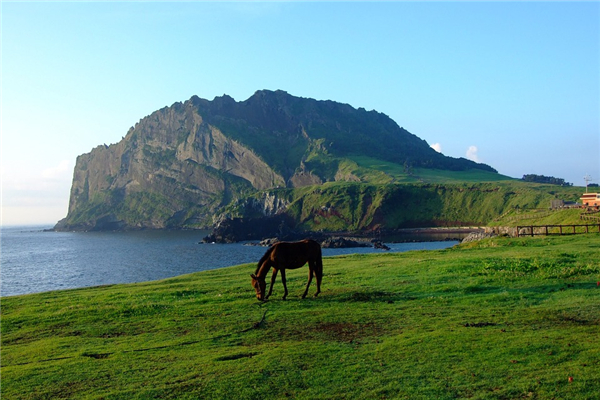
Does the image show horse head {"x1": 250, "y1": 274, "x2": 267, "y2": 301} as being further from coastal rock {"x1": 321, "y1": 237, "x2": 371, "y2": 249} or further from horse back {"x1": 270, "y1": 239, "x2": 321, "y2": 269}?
coastal rock {"x1": 321, "y1": 237, "x2": 371, "y2": 249}

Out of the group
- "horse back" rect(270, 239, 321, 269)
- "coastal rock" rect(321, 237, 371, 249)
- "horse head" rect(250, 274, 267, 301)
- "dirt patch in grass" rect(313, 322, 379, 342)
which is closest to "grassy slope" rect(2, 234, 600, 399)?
"dirt patch in grass" rect(313, 322, 379, 342)

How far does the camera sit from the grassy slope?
11.7 meters

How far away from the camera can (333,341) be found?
15.0 metres

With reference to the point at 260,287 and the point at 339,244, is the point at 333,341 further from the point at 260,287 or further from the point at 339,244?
the point at 339,244

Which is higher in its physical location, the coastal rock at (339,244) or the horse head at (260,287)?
the horse head at (260,287)

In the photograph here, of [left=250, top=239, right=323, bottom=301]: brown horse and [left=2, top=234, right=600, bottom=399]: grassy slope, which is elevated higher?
[left=250, top=239, right=323, bottom=301]: brown horse

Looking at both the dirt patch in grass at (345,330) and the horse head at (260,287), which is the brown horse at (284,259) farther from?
the dirt patch in grass at (345,330)

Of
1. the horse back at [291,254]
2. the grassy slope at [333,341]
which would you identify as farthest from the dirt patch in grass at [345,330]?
the horse back at [291,254]

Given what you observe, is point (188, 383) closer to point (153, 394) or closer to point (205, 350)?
point (153, 394)

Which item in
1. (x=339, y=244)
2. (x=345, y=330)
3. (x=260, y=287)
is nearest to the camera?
(x=345, y=330)

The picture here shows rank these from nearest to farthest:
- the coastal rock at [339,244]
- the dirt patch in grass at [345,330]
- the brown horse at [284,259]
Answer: the dirt patch in grass at [345,330] → the brown horse at [284,259] → the coastal rock at [339,244]

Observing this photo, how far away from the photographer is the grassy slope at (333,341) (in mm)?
11680

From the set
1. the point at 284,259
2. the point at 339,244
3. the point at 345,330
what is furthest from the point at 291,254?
the point at 339,244

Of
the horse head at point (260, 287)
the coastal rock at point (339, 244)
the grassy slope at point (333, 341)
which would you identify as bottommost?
the coastal rock at point (339, 244)
